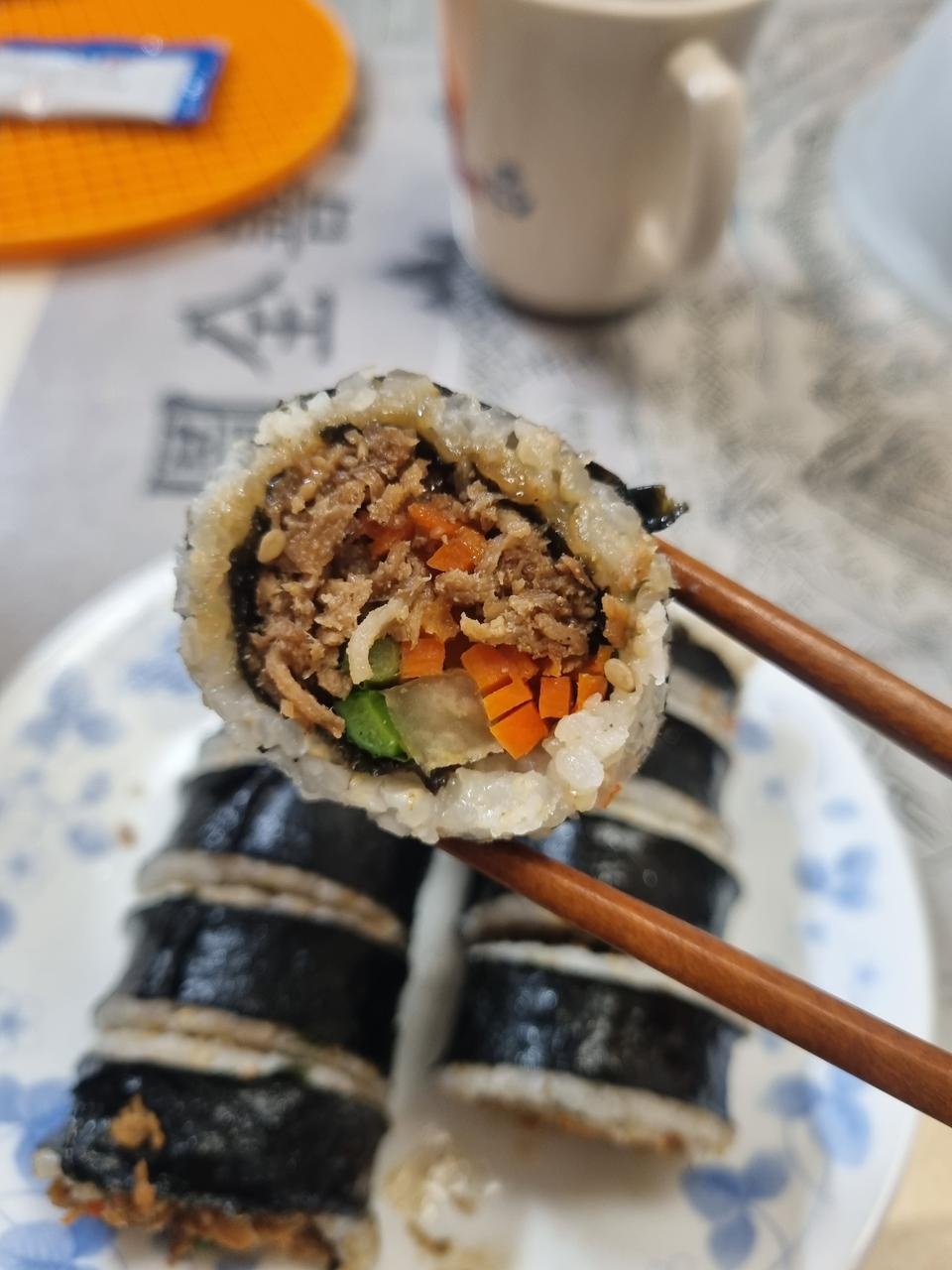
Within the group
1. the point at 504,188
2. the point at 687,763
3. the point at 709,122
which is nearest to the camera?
the point at 687,763

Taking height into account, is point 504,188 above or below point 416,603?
above

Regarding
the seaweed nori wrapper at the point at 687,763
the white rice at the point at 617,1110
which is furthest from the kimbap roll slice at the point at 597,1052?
the seaweed nori wrapper at the point at 687,763

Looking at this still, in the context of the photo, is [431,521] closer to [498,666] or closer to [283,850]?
[498,666]

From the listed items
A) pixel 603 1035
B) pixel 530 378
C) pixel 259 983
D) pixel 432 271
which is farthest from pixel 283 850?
pixel 432 271

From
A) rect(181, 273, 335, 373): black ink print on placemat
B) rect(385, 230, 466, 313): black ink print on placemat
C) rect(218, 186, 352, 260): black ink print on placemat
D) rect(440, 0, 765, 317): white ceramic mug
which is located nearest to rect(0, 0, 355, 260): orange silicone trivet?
rect(218, 186, 352, 260): black ink print on placemat

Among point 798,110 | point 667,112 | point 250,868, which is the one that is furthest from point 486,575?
point 798,110

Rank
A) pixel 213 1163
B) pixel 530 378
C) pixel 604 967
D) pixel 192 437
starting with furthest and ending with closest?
pixel 530 378 < pixel 192 437 < pixel 604 967 < pixel 213 1163

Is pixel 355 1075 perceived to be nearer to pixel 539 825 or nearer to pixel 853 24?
pixel 539 825
